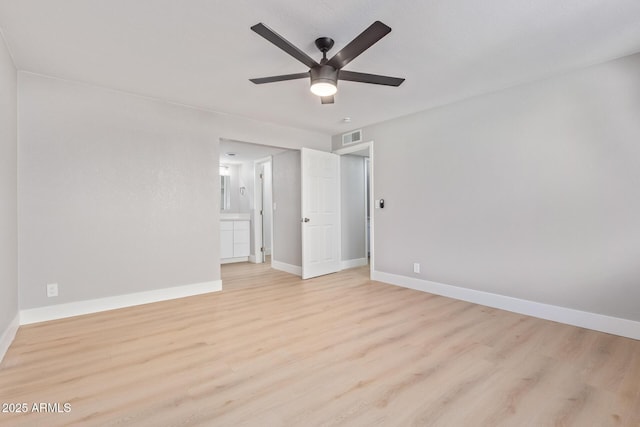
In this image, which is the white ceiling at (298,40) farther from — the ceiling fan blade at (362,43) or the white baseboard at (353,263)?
the white baseboard at (353,263)

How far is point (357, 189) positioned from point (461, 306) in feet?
9.80

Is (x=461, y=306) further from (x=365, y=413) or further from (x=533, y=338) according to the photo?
(x=365, y=413)

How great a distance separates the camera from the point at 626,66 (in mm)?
2648

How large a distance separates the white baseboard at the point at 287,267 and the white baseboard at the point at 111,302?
4.81 ft

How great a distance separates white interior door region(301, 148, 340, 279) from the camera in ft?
15.9

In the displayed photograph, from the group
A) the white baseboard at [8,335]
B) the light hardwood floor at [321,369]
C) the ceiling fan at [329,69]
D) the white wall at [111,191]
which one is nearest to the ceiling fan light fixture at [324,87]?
the ceiling fan at [329,69]

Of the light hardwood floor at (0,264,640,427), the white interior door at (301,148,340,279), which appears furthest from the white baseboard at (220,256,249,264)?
the light hardwood floor at (0,264,640,427)

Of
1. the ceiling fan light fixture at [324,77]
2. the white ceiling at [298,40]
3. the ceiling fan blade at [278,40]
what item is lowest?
the ceiling fan light fixture at [324,77]

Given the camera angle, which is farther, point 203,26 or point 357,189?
point 357,189

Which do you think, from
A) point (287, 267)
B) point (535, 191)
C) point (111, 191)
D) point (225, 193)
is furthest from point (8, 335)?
point (225, 193)

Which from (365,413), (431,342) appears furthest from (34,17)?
(431,342)

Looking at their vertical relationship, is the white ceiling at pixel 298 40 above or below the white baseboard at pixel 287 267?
above

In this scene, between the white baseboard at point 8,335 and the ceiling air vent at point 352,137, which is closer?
the white baseboard at point 8,335

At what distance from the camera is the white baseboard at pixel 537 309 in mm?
2635
